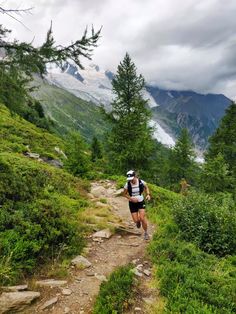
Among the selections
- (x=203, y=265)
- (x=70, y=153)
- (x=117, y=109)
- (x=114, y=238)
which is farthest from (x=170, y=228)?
(x=117, y=109)

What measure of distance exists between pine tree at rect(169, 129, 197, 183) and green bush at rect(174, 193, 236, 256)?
97.9 ft

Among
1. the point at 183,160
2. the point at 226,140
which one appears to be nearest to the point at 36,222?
the point at 226,140

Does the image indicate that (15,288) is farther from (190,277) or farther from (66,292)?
(190,277)

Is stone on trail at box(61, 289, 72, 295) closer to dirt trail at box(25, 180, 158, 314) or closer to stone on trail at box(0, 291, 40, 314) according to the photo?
dirt trail at box(25, 180, 158, 314)

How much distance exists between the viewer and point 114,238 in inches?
477

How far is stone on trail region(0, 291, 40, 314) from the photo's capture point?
691cm

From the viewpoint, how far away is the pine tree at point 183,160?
42.6m

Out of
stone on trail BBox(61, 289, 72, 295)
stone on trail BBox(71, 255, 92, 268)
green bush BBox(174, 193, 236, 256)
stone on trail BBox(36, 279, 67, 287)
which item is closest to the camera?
stone on trail BBox(61, 289, 72, 295)

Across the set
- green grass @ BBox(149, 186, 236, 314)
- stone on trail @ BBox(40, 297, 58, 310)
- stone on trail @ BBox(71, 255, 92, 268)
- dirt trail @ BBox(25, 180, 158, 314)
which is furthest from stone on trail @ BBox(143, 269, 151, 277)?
stone on trail @ BBox(40, 297, 58, 310)

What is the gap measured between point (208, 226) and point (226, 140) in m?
26.9

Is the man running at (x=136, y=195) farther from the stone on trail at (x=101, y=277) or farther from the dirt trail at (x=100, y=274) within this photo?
the stone on trail at (x=101, y=277)

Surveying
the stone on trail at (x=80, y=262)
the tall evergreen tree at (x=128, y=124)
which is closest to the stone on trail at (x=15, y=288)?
the stone on trail at (x=80, y=262)

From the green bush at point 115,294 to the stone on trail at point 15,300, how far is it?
4.83ft

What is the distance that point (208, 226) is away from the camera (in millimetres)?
11773
